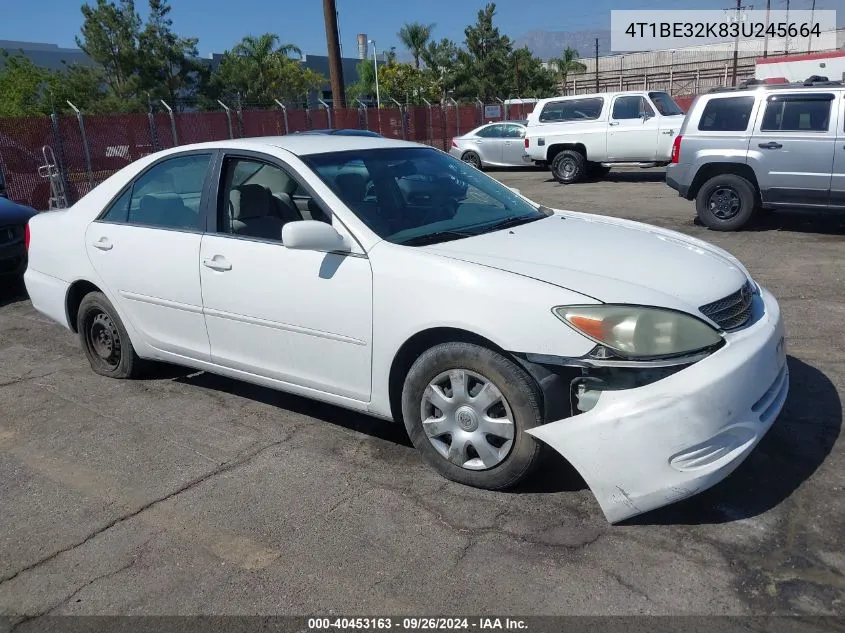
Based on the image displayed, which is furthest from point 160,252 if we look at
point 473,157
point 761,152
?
point 473,157

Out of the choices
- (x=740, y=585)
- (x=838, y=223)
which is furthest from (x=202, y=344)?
(x=838, y=223)

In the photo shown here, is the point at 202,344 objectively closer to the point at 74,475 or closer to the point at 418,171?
the point at 74,475

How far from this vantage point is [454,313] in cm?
319

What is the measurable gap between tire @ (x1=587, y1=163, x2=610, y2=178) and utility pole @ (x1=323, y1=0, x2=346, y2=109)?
339 inches

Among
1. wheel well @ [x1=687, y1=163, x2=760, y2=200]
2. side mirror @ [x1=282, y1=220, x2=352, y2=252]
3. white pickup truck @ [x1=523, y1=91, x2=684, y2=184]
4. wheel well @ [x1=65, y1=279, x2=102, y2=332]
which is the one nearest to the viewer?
side mirror @ [x1=282, y1=220, x2=352, y2=252]

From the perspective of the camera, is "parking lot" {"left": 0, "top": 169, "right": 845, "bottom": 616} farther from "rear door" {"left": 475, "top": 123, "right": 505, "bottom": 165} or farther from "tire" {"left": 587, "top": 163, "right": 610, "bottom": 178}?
"rear door" {"left": 475, "top": 123, "right": 505, "bottom": 165}

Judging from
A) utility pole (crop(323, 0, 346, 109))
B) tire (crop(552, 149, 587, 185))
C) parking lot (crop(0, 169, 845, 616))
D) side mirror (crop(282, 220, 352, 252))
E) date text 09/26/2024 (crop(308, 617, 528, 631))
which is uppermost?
utility pole (crop(323, 0, 346, 109))

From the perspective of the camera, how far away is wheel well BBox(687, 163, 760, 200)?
934 cm

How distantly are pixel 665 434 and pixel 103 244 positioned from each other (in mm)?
3662

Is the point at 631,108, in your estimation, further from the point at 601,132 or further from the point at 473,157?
the point at 473,157

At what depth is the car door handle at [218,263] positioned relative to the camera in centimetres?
404

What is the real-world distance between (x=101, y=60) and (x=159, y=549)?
38.1 meters

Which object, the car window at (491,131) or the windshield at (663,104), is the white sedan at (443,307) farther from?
the car window at (491,131)

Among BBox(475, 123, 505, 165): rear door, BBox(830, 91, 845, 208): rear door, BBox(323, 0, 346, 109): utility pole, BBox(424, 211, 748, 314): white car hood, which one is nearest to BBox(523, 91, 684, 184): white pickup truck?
BBox(475, 123, 505, 165): rear door
